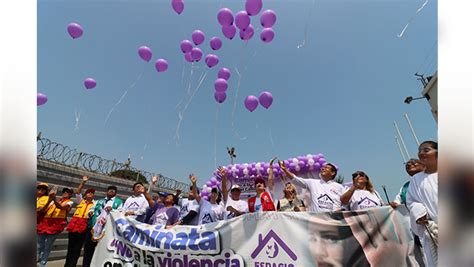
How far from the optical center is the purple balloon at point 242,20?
635 centimetres

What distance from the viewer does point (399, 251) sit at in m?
3.15

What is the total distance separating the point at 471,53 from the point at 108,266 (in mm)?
4258

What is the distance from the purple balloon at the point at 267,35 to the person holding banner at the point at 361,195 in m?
3.44

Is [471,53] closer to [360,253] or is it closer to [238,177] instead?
→ [360,253]

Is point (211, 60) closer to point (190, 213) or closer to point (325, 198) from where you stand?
point (190, 213)

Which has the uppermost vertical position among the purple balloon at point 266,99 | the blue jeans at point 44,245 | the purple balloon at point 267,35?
the purple balloon at point 267,35

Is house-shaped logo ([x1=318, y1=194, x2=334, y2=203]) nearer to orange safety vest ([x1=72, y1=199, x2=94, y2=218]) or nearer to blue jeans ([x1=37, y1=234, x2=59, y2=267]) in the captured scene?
orange safety vest ([x1=72, y1=199, x2=94, y2=218])

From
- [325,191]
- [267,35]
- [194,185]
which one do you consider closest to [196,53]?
[267,35]

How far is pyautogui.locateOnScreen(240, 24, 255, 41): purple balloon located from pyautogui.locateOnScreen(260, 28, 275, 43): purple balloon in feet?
0.85

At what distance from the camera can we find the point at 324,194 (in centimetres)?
419

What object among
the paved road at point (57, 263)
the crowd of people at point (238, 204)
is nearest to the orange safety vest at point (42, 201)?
the crowd of people at point (238, 204)

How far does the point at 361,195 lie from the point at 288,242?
135 centimetres

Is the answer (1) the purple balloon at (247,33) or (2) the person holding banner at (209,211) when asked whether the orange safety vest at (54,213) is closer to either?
(2) the person holding banner at (209,211)

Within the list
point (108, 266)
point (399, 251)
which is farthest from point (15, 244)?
point (108, 266)
